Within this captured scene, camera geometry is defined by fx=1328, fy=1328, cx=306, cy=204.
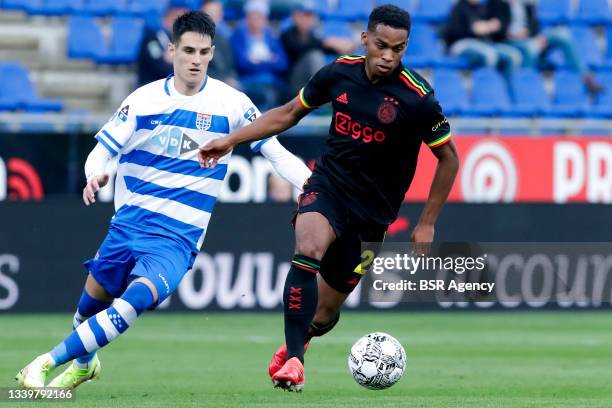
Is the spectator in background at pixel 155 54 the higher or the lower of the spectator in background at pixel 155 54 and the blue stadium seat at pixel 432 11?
the lower

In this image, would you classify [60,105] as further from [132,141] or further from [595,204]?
[132,141]

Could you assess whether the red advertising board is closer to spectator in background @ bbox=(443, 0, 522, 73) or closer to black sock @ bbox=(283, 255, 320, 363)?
spectator in background @ bbox=(443, 0, 522, 73)

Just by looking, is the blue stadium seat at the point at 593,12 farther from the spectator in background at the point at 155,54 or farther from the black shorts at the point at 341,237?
the black shorts at the point at 341,237

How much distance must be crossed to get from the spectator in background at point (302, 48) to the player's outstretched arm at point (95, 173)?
8.65 meters

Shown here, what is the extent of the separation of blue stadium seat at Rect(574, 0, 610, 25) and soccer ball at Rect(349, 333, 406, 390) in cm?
1315

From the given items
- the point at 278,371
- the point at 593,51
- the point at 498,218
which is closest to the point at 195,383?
the point at 278,371

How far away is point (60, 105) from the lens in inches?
614

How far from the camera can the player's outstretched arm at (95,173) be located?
732cm

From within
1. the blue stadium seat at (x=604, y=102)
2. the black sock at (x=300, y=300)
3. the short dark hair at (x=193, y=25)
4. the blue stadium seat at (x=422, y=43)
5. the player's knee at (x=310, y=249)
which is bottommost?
the black sock at (x=300, y=300)

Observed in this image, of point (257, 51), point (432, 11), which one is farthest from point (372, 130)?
point (432, 11)

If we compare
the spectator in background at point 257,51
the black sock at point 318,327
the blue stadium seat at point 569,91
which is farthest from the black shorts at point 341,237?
the blue stadium seat at point 569,91

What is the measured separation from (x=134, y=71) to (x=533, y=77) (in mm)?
5565

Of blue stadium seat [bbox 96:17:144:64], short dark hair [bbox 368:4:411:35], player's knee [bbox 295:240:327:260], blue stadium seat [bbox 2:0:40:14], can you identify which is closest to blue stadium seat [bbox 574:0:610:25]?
blue stadium seat [bbox 96:17:144:64]

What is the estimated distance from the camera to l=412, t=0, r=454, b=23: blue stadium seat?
19125 mm
